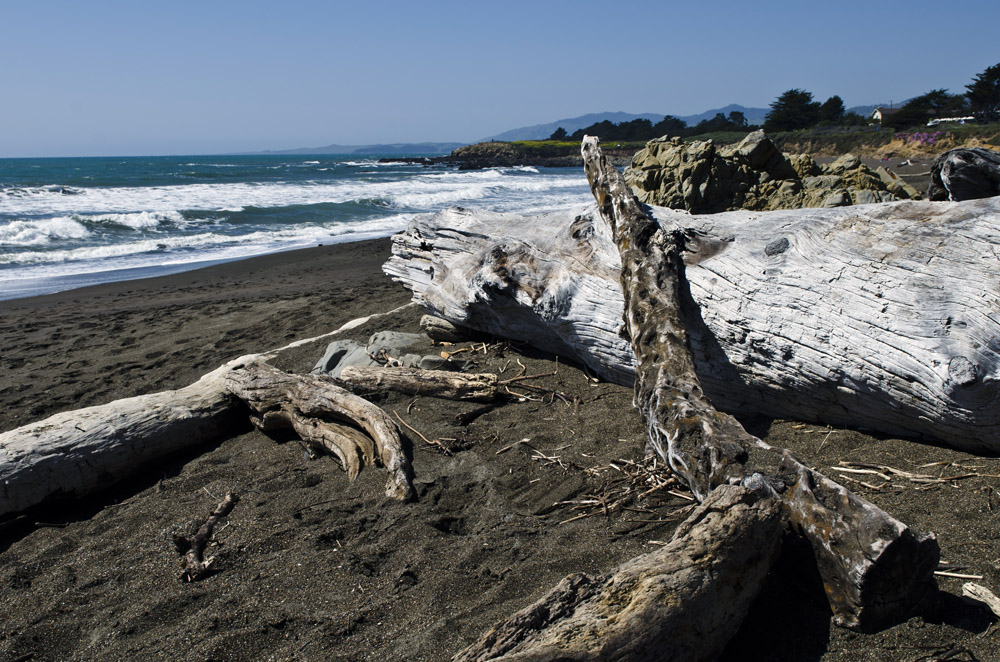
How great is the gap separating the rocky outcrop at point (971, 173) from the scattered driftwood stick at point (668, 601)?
11.3ft

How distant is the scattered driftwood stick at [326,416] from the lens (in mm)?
3359

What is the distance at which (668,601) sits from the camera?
176 cm

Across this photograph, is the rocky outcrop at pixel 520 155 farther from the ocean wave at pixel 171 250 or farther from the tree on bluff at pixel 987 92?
the ocean wave at pixel 171 250

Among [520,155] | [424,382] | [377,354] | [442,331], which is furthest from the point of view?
[520,155]

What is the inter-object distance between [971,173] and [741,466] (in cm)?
334

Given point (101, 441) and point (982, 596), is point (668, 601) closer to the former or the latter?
point (982, 596)

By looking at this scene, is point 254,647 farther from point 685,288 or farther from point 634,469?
point 685,288

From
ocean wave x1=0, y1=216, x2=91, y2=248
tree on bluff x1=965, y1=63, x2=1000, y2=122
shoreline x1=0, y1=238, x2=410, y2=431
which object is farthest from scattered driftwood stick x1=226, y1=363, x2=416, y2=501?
tree on bluff x1=965, y1=63, x2=1000, y2=122

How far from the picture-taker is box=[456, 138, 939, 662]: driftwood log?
1668mm

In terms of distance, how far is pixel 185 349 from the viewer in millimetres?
6160

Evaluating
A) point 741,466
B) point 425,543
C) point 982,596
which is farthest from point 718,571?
point 425,543

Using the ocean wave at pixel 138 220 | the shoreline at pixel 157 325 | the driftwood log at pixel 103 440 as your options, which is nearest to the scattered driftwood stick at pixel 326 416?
the driftwood log at pixel 103 440

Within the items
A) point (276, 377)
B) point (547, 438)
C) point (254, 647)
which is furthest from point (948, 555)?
point (276, 377)

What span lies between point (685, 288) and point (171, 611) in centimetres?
299
